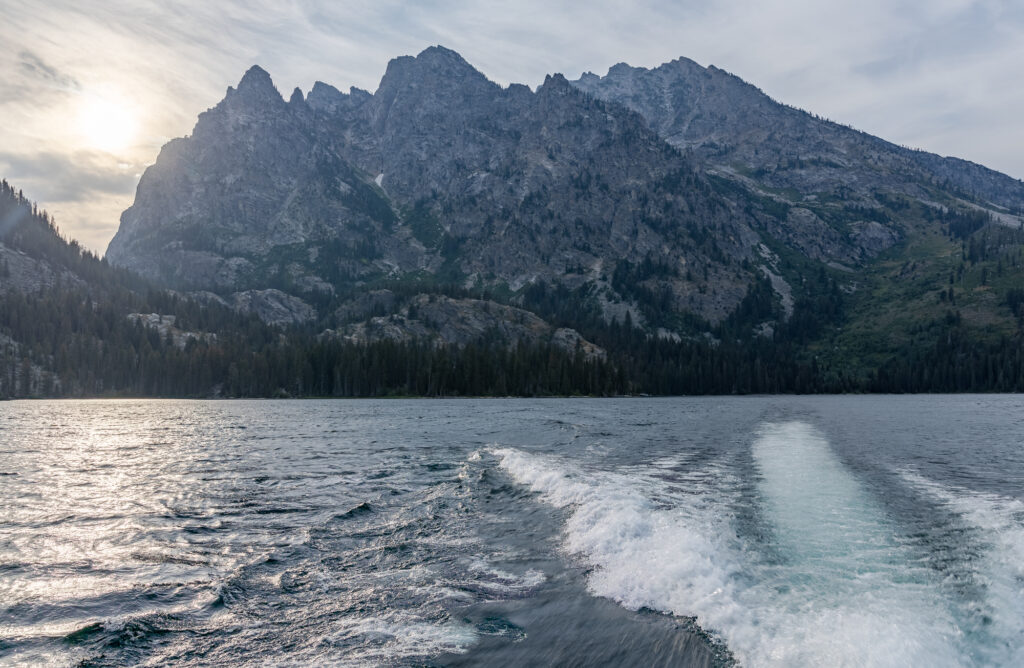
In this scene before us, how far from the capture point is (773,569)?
63.3 feet

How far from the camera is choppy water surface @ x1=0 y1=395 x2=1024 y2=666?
45.9ft

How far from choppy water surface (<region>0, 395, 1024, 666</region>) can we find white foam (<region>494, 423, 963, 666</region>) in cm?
9

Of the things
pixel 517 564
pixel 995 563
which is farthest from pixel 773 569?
pixel 517 564

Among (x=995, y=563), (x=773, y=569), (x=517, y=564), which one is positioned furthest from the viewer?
(x=517, y=564)

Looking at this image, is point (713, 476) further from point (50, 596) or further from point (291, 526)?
point (50, 596)

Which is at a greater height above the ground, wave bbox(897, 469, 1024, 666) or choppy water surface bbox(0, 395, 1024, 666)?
wave bbox(897, 469, 1024, 666)

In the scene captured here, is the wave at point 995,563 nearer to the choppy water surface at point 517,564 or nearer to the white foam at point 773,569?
the choppy water surface at point 517,564

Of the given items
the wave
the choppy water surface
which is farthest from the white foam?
the wave

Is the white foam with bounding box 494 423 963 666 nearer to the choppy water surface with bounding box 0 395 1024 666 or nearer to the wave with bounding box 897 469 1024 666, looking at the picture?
the choppy water surface with bounding box 0 395 1024 666

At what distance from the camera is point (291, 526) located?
2605cm

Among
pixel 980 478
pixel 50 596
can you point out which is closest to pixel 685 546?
pixel 50 596

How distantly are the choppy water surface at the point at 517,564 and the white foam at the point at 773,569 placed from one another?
0.09m

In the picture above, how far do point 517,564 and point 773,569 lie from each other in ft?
26.9

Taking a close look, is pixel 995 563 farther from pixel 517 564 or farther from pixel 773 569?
pixel 517 564
